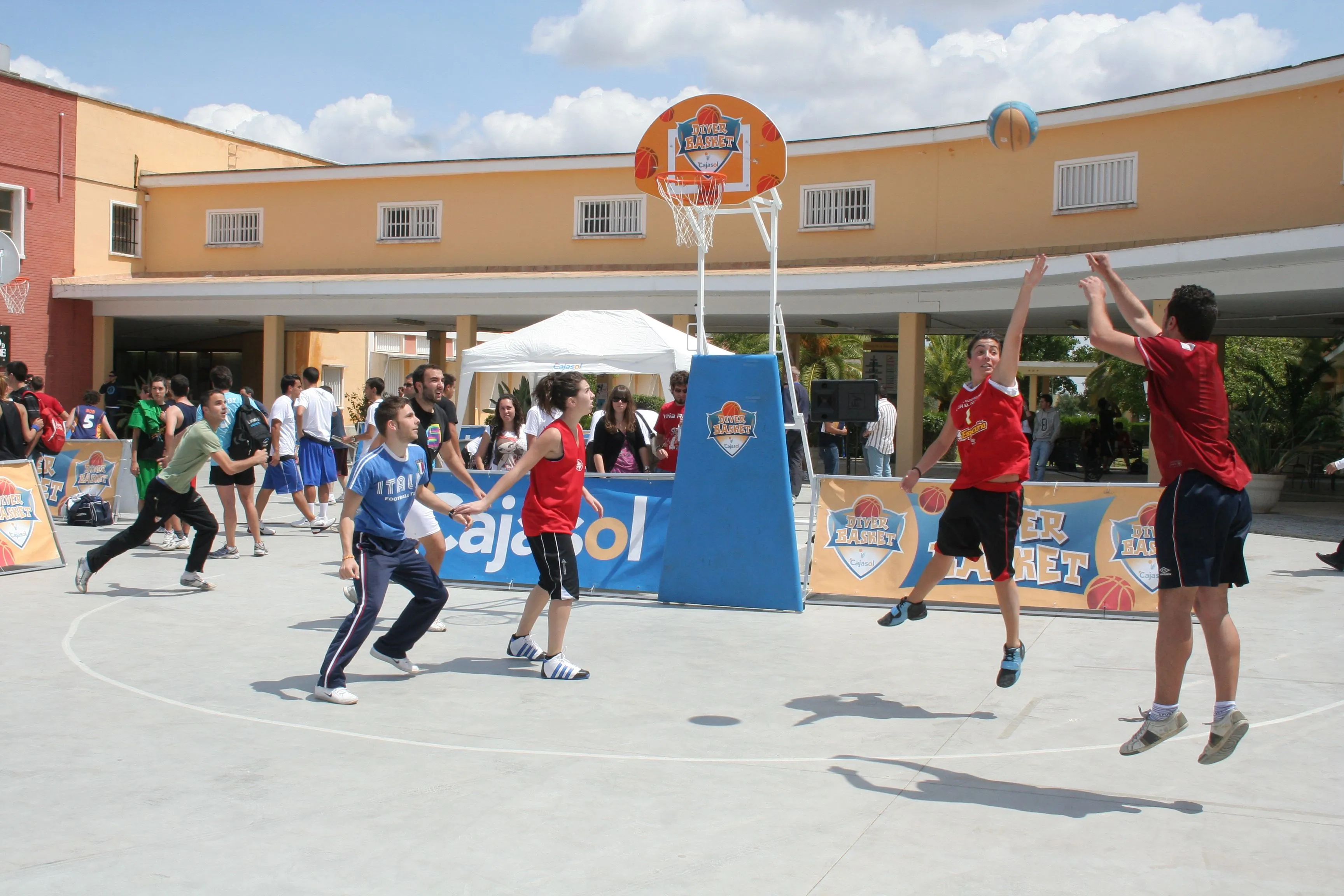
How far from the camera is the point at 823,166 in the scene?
2372 centimetres

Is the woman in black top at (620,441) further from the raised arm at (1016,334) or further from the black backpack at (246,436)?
the raised arm at (1016,334)

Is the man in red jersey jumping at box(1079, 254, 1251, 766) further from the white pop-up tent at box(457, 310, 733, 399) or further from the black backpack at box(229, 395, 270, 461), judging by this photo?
the white pop-up tent at box(457, 310, 733, 399)

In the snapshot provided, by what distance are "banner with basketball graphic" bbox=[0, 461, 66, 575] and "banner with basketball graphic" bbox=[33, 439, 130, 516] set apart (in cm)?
378

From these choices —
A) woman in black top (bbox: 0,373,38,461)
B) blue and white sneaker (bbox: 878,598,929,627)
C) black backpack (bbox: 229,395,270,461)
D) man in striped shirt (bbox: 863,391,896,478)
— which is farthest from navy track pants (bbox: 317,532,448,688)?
man in striped shirt (bbox: 863,391,896,478)

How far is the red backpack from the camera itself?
13.3 meters

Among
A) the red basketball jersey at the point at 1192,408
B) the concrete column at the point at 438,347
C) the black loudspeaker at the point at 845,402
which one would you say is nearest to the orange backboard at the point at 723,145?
the black loudspeaker at the point at 845,402

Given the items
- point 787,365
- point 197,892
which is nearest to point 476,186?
point 787,365

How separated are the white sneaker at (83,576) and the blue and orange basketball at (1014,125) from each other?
39.8 feet

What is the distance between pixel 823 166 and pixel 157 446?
50.9ft

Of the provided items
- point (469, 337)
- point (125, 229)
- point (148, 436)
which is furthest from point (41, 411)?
point (125, 229)

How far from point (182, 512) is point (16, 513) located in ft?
7.02

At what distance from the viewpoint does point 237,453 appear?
11.6 meters

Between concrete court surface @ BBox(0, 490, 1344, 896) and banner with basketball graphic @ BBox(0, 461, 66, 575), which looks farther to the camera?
banner with basketball graphic @ BBox(0, 461, 66, 575)

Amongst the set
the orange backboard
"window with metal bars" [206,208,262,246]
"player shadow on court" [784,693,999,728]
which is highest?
"window with metal bars" [206,208,262,246]
